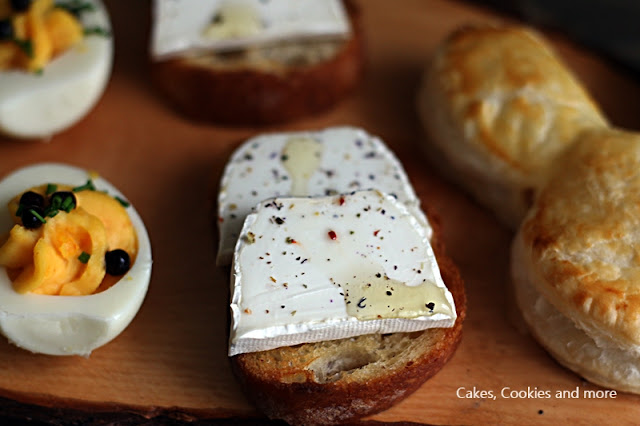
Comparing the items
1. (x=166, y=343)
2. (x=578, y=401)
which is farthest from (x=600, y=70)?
(x=166, y=343)

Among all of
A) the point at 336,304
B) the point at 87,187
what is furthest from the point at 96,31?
the point at 336,304

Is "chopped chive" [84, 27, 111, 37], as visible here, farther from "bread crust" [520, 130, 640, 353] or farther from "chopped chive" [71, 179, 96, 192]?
"bread crust" [520, 130, 640, 353]

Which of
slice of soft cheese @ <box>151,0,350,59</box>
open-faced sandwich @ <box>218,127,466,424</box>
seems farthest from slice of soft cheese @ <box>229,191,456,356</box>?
slice of soft cheese @ <box>151,0,350,59</box>

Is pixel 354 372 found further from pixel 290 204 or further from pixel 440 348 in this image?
pixel 290 204

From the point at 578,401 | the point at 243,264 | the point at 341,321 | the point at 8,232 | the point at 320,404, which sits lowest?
the point at 578,401

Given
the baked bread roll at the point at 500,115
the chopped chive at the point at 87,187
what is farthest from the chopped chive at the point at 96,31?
the baked bread roll at the point at 500,115

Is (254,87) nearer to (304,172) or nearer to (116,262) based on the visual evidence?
(304,172)
